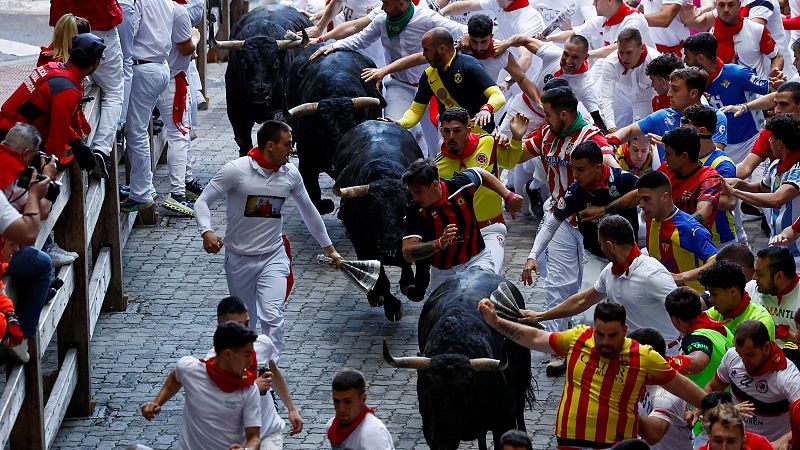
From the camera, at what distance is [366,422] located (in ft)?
27.1

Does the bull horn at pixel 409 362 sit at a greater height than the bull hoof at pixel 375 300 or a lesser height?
greater

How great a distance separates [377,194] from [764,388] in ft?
15.5

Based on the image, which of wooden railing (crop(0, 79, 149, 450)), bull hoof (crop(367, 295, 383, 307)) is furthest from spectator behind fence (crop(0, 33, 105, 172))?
bull hoof (crop(367, 295, 383, 307))

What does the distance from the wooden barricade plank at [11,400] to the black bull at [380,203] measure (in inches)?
139

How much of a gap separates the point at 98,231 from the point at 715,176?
5.52 metres

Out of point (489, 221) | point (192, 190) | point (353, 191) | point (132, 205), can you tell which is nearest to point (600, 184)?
point (489, 221)

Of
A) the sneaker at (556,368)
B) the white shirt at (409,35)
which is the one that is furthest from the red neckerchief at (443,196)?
the white shirt at (409,35)

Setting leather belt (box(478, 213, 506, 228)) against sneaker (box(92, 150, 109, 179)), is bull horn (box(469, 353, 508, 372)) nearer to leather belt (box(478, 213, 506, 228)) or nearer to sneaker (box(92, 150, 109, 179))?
leather belt (box(478, 213, 506, 228))

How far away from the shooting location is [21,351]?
9453mm

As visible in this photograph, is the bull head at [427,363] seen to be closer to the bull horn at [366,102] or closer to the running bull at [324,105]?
the running bull at [324,105]

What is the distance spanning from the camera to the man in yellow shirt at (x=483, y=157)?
12203 mm

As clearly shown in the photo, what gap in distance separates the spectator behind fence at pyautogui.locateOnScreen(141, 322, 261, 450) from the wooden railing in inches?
47.6

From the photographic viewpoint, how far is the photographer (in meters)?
8.92

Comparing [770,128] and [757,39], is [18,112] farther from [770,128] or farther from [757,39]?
[757,39]
